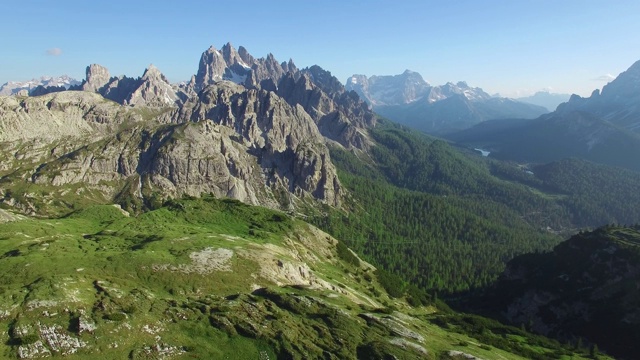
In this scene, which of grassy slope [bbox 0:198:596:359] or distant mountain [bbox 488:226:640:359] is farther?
distant mountain [bbox 488:226:640:359]

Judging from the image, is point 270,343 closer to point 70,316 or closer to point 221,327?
point 221,327

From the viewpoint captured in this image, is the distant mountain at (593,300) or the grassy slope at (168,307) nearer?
the grassy slope at (168,307)

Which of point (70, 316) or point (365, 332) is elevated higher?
point (70, 316)

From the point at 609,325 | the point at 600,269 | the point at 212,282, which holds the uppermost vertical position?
the point at 212,282

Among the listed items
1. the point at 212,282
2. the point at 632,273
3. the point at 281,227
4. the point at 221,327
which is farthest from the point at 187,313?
the point at 632,273

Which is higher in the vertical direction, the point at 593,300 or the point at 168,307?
the point at 168,307

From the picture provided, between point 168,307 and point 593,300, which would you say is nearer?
point 168,307

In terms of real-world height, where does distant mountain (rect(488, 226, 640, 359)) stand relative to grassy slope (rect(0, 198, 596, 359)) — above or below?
below

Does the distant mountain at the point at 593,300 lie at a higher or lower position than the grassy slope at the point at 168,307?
lower
